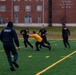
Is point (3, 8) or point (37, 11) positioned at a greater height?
point (3, 8)

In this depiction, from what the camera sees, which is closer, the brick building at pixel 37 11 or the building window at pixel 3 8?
the brick building at pixel 37 11

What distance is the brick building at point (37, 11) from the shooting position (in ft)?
291

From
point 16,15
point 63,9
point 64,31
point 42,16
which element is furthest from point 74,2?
point 64,31

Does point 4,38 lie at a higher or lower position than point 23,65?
higher

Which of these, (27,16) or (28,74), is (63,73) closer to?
(28,74)

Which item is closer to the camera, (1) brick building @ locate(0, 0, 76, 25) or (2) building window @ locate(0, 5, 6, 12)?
(1) brick building @ locate(0, 0, 76, 25)

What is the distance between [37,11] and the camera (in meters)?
91.6

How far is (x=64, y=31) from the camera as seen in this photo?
84.3ft

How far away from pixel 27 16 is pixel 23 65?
256 feet

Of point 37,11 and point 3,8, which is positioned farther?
point 3,8

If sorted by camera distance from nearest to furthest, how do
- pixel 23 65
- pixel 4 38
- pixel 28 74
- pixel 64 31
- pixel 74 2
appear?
pixel 28 74 → pixel 4 38 → pixel 23 65 → pixel 64 31 → pixel 74 2

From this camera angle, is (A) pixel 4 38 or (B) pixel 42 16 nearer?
(A) pixel 4 38

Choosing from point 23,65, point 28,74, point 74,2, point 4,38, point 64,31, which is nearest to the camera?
point 28,74

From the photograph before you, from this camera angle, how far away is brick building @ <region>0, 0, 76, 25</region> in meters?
88.6
